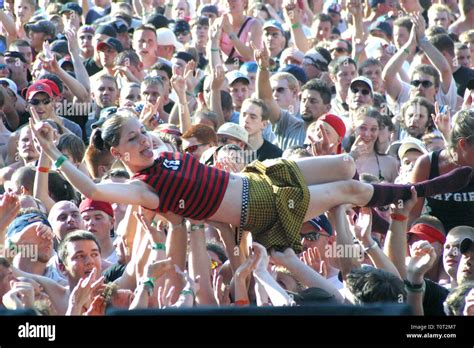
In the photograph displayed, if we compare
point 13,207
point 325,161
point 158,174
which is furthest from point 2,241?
point 325,161

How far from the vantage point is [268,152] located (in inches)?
368

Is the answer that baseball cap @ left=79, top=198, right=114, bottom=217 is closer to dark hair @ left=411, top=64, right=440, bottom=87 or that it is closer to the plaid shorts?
the plaid shorts

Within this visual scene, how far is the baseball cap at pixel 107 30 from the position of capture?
11.8 meters

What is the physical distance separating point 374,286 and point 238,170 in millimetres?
2205

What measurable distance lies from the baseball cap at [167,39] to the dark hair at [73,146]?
11.4 feet

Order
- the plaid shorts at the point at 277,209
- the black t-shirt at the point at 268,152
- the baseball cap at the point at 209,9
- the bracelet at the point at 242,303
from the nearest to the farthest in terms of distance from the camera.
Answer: the bracelet at the point at 242,303
the plaid shorts at the point at 277,209
the black t-shirt at the point at 268,152
the baseball cap at the point at 209,9

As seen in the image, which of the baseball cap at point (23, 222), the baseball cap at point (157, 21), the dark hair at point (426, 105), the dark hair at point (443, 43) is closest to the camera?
the baseball cap at point (23, 222)

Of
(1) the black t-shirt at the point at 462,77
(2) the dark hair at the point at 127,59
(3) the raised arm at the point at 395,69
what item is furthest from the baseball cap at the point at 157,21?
(1) the black t-shirt at the point at 462,77

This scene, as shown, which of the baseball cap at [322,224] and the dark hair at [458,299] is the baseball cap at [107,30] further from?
the dark hair at [458,299]

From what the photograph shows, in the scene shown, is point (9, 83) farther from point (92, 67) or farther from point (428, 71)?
point (428, 71)

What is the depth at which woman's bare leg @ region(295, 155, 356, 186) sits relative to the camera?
23.6 ft

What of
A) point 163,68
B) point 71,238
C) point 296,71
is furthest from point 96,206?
point 296,71
